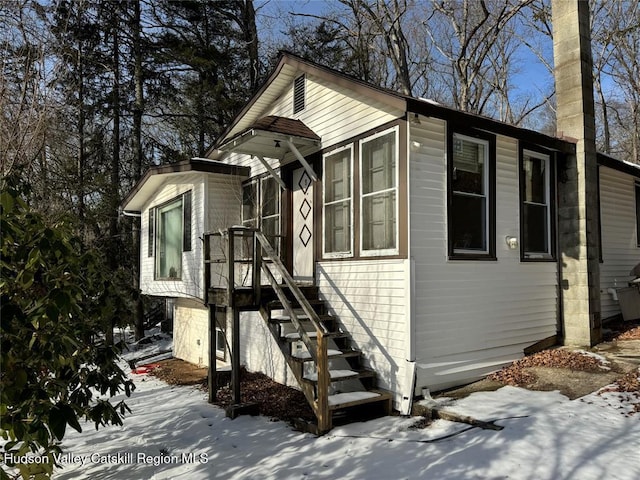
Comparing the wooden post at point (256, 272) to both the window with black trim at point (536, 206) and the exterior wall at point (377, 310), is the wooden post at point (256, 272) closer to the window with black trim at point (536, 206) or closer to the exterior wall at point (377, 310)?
the exterior wall at point (377, 310)

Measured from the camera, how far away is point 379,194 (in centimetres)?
652

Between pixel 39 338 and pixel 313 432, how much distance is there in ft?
10.9

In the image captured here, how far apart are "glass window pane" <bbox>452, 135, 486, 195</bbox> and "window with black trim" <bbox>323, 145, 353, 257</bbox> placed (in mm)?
1513

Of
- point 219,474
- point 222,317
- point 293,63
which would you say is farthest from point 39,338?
point 222,317

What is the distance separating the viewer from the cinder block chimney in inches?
287

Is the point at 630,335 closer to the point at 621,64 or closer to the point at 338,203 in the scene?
the point at 338,203

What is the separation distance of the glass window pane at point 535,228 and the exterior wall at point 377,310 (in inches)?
98.5

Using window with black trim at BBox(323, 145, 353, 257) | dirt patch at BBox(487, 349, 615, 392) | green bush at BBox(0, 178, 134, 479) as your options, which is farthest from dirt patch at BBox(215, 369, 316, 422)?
green bush at BBox(0, 178, 134, 479)

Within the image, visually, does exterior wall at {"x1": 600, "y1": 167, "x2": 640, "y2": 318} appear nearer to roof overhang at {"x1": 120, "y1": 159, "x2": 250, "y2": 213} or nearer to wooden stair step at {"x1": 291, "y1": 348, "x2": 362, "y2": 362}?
wooden stair step at {"x1": 291, "y1": 348, "x2": 362, "y2": 362}

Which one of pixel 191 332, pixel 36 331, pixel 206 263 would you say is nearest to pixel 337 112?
pixel 206 263

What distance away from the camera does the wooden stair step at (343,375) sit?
5.61 metres

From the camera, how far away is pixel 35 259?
278 cm

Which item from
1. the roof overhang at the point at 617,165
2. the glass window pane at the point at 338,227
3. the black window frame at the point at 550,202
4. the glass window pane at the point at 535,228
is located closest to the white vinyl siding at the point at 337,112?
the glass window pane at the point at 338,227

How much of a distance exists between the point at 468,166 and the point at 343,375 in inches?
129
